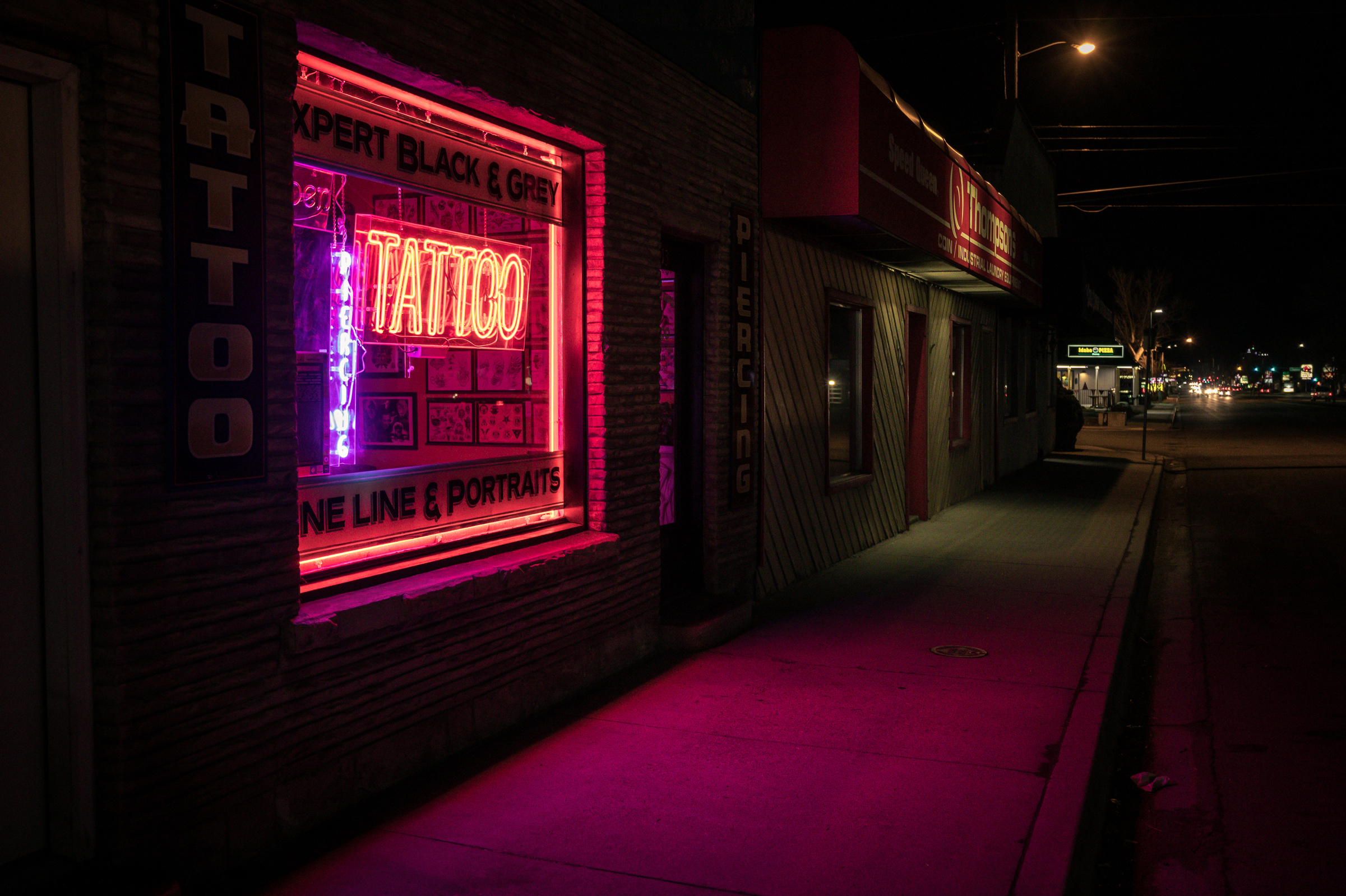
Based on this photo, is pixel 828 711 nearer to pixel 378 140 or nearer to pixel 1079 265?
pixel 378 140

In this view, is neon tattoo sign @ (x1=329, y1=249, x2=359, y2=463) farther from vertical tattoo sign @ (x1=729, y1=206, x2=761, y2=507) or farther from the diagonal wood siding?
the diagonal wood siding

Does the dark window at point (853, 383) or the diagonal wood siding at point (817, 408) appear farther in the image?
the dark window at point (853, 383)

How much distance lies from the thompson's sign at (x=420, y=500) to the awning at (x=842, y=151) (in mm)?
3474

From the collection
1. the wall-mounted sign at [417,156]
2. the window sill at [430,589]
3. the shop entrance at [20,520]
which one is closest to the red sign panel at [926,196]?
the wall-mounted sign at [417,156]

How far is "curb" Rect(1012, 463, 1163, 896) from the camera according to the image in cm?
397

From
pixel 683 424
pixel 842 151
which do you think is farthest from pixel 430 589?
pixel 842 151

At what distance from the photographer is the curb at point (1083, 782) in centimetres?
397

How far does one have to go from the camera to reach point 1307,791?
16.9 ft

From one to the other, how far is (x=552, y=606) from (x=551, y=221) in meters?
2.24

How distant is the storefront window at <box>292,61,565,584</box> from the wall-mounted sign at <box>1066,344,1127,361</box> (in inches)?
1384

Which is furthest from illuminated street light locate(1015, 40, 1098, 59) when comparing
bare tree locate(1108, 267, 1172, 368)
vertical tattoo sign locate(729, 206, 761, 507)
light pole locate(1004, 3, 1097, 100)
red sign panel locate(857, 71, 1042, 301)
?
bare tree locate(1108, 267, 1172, 368)

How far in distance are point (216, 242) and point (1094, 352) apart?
3855cm

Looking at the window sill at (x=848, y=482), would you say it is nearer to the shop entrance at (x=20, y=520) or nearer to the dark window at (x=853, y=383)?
the dark window at (x=853, y=383)

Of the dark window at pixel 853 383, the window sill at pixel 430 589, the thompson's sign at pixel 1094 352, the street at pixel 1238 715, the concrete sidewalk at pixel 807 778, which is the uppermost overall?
the thompson's sign at pixel 1094 352
